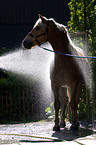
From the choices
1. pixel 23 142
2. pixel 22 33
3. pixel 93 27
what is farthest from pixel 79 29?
pixel 22 33

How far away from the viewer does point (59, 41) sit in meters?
7.12

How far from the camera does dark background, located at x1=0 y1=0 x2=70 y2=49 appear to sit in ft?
59.8

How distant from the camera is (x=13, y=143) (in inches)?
216

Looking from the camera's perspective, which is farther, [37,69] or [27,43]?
[37,69]

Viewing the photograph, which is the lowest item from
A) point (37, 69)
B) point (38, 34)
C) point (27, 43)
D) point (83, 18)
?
point (37, 69)

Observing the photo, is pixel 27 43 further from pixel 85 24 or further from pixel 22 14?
pixel 22 14

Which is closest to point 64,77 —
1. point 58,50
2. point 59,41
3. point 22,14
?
point 58,50

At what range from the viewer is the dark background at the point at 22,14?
18.2 metres

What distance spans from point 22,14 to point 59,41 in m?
12.0

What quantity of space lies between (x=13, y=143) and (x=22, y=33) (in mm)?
13073

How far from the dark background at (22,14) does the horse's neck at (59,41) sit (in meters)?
11.2

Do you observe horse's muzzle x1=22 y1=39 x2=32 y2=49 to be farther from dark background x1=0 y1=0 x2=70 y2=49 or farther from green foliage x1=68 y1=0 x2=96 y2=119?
dark background x1=0 y1=0 x2=70 y2=49

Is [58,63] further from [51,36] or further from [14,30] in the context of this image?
[14,30]

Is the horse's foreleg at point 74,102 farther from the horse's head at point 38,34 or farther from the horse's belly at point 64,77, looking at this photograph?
the horse's head at point 38,34
